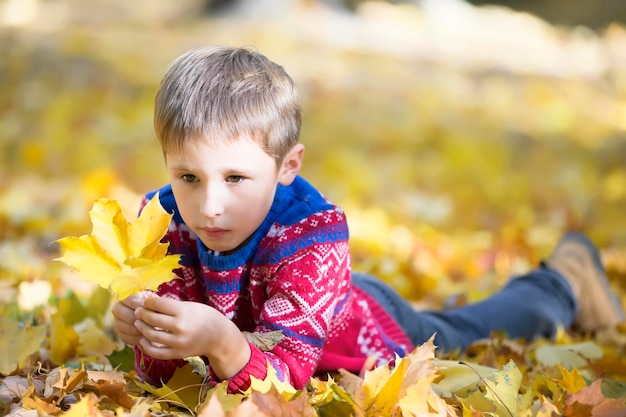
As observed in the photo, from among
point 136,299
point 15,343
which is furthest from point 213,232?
point 15,343

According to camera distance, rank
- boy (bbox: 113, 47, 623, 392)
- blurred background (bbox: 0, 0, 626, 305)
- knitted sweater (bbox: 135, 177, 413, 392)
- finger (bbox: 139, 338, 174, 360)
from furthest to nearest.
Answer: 1. blurred background (bbox: 0, 0, 626, 305)
2. knitted sweater (bbox: 135, 177, 413, 392)
3. boy (bbox: 113, 47, 623, 392)
4. finger (bbox: 139, 338, 174, 360)

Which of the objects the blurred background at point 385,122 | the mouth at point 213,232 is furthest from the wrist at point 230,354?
the blurred background at point 385,122

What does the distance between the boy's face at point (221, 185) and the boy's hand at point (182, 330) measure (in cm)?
21

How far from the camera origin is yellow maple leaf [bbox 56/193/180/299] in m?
1.34

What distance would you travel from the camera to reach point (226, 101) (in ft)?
5.31

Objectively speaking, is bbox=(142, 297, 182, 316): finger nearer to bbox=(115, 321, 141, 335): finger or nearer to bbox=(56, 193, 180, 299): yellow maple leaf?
bbox=(56, 193, 180, 299): yellow maple leaf

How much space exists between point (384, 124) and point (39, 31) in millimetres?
3012

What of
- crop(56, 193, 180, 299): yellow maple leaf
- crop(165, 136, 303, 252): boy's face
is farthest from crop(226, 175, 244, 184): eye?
crop(56, 193, 180, 299): yellow maple leaf

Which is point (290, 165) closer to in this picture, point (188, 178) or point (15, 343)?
point (188, 178)

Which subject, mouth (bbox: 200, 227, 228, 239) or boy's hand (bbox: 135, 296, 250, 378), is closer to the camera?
boy's hand (bbox: 135, 296, 250, 378)

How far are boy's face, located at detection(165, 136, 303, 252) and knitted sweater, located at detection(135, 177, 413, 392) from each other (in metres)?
0.09

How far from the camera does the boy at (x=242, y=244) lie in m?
1.57

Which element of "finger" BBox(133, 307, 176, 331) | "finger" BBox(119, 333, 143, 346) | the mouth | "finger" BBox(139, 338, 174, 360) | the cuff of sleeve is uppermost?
the mouth

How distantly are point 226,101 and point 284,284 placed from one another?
404 millimetres
